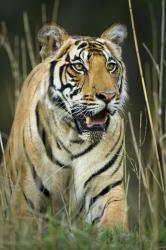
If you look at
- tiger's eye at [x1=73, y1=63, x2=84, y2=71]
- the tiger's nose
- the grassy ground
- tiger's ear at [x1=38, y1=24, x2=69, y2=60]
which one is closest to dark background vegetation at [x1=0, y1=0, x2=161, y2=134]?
tiger's ear at [x1=38, y1=24, x2=69, y2=60]

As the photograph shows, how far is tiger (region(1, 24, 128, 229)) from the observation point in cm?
777

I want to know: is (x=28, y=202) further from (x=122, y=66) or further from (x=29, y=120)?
(x=122, y=66)

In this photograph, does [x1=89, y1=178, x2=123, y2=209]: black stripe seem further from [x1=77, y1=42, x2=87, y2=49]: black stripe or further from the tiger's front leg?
[x1=77, y1=42, x2=87, y2=49]: black stripe

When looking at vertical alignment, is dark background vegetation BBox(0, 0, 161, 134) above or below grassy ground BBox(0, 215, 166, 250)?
above

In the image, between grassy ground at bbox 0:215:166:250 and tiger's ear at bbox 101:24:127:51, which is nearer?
grassy ground at bbox 0:215:166:250

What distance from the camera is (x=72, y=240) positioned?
6.01 m

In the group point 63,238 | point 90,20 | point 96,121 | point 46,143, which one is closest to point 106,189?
point 46,143

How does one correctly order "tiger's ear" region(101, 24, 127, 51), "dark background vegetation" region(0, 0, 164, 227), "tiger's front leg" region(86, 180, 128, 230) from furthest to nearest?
1. "dark background vegetation" region(0, 0, 164, 227)
2. "tiger's ear" region(101, 24, 127, 51)
3. "tiger's front leg" region(86, 180, 128, 230)

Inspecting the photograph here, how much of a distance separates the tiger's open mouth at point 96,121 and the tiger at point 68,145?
0.05 metres

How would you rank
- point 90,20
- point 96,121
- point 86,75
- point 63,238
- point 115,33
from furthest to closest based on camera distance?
point 90,20
point 115,33
point 86,75
point 96,121
point 63,238

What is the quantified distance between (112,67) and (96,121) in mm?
452

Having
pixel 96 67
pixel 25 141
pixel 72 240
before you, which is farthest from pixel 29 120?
pixel 72 240

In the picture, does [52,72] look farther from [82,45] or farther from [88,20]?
[88,20]

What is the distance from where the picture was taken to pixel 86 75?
25.1ft
